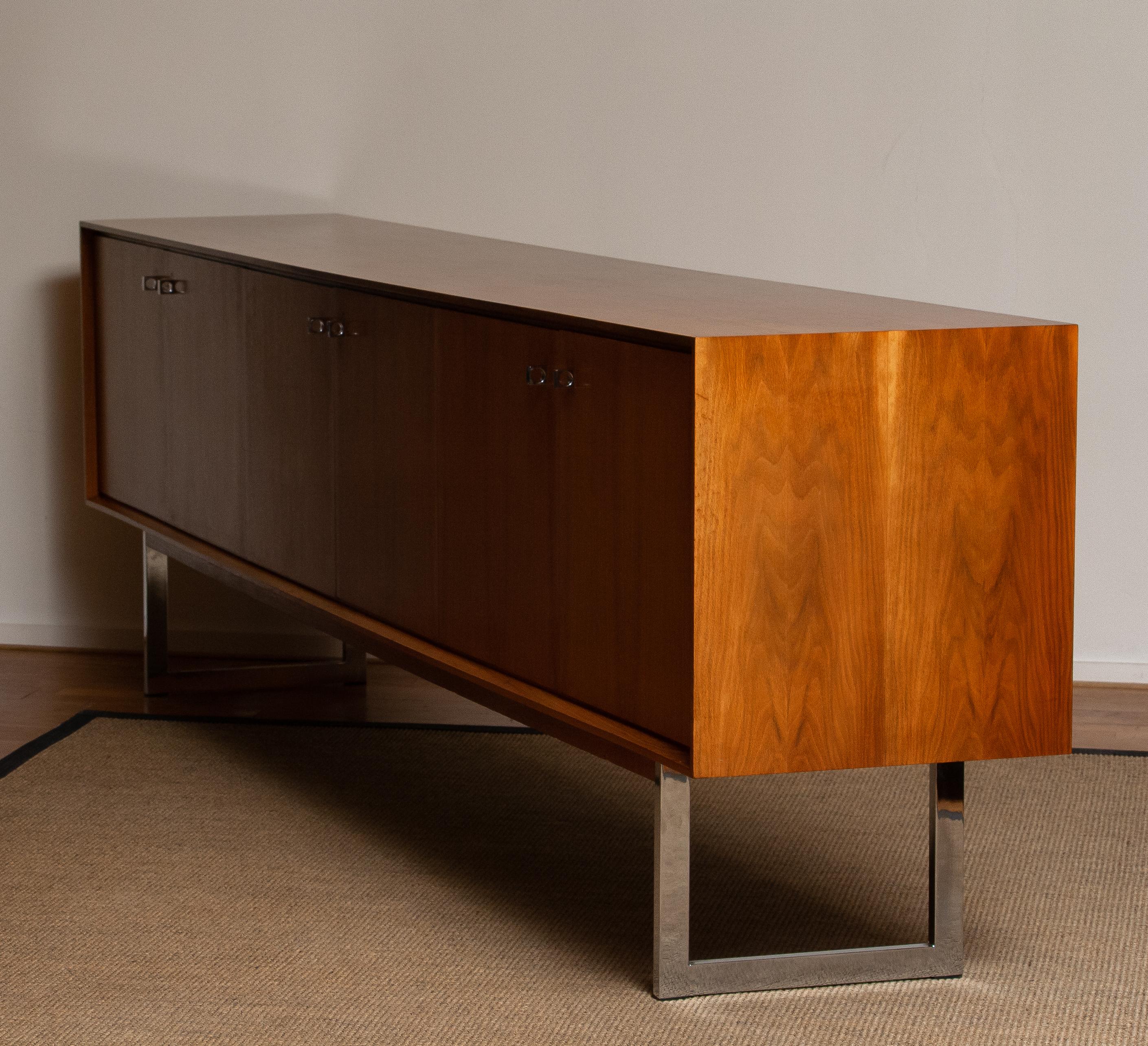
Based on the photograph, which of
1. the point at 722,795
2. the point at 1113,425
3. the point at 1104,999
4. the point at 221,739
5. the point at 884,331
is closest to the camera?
the point at 884,331

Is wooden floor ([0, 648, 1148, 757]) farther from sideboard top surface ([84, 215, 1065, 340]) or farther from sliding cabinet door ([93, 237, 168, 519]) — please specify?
sideboard top surface ([84, 215, 1065, 340])

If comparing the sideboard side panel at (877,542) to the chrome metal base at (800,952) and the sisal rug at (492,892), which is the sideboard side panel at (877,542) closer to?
the chrome metal base at (800,952)

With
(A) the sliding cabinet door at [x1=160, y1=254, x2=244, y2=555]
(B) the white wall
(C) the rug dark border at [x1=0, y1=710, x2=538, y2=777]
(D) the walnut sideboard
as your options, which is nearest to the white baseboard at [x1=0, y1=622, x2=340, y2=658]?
(B) the white wall

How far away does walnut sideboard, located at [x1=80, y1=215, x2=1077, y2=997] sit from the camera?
206cm

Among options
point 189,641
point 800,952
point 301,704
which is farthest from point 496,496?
point 189,641

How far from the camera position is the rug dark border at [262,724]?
3473 mm

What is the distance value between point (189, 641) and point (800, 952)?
229cm

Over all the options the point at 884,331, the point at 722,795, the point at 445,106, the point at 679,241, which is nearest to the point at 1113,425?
the point at 679,241

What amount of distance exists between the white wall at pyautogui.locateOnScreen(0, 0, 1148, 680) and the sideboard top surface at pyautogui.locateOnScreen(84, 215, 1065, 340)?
0.99 feet

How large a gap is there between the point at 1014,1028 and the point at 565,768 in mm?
1241

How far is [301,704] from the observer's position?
3.75 meters

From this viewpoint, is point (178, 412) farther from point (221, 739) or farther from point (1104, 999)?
point (1104, 999)

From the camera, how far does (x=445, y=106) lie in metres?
3.96

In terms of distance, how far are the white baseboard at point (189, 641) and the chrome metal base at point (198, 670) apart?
0.48 feet
